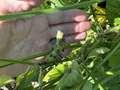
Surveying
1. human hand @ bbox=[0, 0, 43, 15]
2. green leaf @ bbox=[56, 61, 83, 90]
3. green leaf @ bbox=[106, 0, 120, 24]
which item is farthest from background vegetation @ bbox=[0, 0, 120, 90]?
green leaf @ bbox=[106, 0, 120, 24]

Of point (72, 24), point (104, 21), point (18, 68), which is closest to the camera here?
point (72, 24)

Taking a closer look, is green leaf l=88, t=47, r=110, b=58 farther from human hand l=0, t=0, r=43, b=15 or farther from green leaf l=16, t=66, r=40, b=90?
human hand l=0, t=0, r=43, b=15

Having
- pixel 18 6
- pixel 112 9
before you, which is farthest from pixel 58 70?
pixel 112 9

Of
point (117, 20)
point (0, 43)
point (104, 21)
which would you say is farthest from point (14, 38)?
point (104, 21)

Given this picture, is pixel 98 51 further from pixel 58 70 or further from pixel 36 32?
pixel 36 32

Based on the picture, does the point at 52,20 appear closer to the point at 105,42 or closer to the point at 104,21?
the point at 105,42

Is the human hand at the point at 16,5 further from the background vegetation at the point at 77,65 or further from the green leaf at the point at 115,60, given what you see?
the green leaf at the point at 115,60

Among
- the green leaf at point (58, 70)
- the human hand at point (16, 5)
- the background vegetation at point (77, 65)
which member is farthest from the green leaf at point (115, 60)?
the human hand at point (16, 5)
